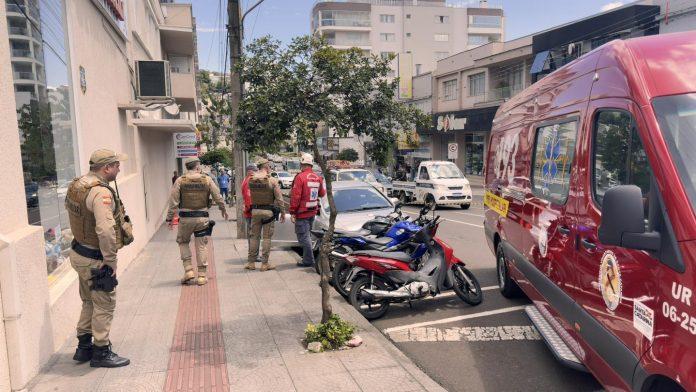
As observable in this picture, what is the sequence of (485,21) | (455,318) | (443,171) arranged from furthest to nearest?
1. (485,21)
2. (443,171)
3. (455,318)

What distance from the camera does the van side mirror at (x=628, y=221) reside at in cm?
251

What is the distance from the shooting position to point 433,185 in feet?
59.7

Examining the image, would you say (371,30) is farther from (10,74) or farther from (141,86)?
(10,74)

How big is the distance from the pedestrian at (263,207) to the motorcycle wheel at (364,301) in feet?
9.01

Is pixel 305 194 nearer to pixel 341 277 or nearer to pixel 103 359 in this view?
pixel 341 277

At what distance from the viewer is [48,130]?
5.72 metres

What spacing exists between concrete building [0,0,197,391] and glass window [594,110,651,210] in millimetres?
4295

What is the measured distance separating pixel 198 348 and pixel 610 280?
12.0ft

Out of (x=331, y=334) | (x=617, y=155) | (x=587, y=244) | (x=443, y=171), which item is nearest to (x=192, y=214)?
(x=331, y=334)

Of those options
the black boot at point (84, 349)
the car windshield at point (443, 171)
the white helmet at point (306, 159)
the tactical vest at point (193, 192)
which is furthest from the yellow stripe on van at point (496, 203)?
the car windshield at point (443, 171)

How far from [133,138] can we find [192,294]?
6056 millimetres

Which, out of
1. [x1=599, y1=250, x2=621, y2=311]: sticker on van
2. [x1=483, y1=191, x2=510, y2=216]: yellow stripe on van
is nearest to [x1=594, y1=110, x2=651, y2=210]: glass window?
[x1=599, y1=250, x2=621, y2=311]: sticker on van

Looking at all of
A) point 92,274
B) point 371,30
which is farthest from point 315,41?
point 371,30

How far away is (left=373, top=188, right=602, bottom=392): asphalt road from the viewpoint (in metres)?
4.30
